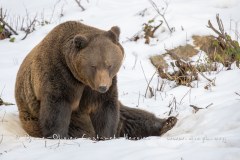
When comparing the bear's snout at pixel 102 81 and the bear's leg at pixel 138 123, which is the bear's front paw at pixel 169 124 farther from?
the bear's snout at pixel 102 81

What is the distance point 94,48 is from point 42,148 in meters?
1.61

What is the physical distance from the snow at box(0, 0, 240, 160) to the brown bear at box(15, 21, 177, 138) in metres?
0.42

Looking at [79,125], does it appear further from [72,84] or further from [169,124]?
[169,124]

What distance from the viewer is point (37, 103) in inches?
263

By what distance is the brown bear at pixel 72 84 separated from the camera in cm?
610

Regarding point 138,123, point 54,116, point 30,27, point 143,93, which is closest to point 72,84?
point 54,116

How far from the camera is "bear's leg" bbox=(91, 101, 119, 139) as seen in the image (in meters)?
6.68

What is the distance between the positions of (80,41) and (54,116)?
950mm

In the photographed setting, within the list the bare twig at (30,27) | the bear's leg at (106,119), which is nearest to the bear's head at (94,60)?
the bear's leg at (106,119)

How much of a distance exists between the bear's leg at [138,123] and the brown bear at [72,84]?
352mm

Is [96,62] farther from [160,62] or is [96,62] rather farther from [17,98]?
[160,62]

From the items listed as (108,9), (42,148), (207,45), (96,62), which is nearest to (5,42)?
(108,9)

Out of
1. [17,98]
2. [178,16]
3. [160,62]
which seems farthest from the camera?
[178,16]

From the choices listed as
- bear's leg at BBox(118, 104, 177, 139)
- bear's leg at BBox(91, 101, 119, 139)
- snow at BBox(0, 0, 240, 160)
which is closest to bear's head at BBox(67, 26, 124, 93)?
bear's leg at BBox(91, 101, 119, 139)
